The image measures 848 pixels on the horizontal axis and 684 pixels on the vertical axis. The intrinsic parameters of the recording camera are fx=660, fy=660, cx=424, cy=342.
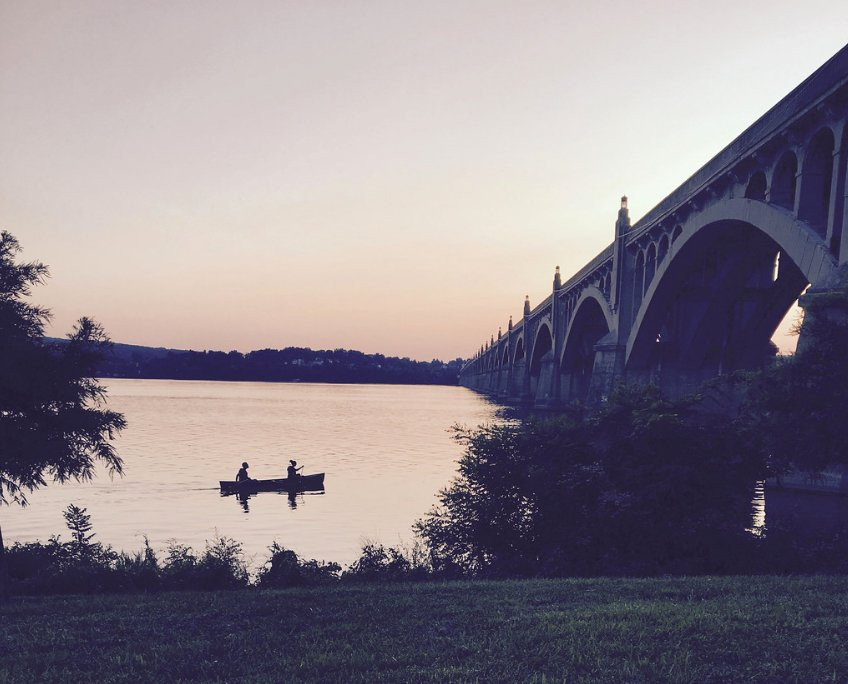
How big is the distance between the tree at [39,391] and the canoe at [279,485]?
1971cm

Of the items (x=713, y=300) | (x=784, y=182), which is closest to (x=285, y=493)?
Result: (x=784, y=182)

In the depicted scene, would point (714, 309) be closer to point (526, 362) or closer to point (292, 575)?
point (292, 575)

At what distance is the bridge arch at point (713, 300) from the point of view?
3288 centimetres

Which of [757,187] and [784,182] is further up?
[757,187]

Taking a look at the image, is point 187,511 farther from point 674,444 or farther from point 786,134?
point 786,134

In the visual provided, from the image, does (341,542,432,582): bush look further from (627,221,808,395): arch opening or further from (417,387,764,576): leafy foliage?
(627,221,808,395): arch opening

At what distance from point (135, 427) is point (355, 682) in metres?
68.9

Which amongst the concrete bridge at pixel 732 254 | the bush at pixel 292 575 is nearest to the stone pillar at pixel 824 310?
the concrete bridge at pixel 732 254

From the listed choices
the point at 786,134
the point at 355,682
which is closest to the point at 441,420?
the point at 786,134

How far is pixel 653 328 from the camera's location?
4191 centimetres

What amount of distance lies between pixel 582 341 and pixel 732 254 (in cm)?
3955

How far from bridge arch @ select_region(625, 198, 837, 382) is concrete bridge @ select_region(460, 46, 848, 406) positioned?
0.08 metres

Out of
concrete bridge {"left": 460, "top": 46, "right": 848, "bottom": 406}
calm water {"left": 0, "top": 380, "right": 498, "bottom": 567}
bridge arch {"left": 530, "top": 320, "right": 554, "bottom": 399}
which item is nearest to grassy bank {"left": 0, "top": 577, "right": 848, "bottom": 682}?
calm water {"left": 0, "top": 380, "right": 498, "bottom": 567}

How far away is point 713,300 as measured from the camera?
39.2m
